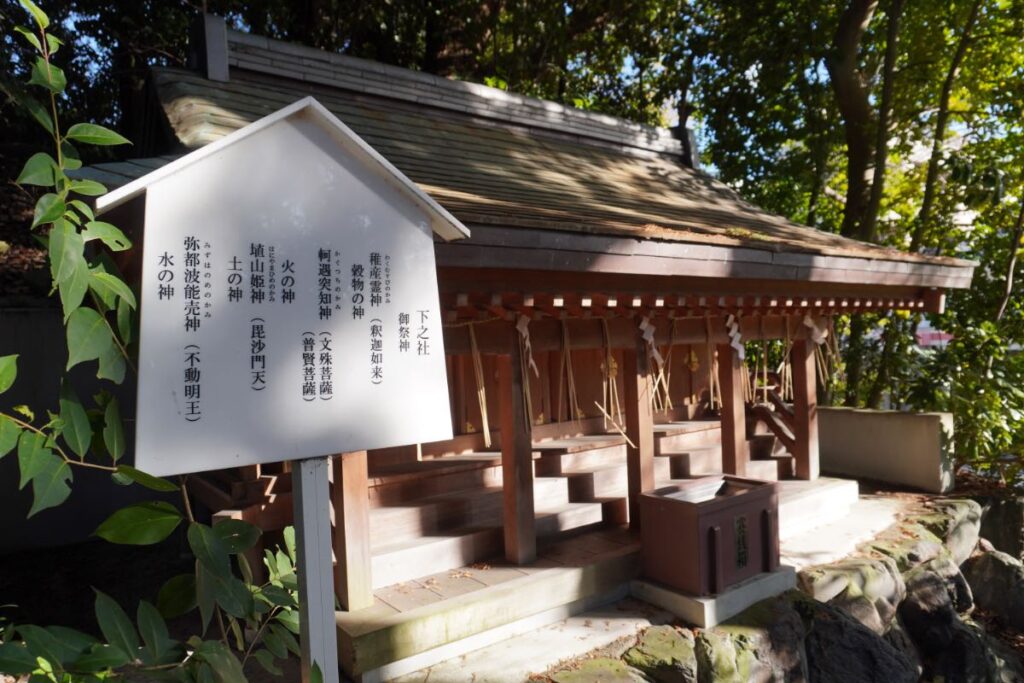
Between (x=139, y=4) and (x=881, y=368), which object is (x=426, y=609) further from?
(x=139, y=4)

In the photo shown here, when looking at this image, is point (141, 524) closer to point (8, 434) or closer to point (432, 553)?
point (8, 434)

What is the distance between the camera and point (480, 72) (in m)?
13.0

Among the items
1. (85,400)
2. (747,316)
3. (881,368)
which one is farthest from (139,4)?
(881,368)

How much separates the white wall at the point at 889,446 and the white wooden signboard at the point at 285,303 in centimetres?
772

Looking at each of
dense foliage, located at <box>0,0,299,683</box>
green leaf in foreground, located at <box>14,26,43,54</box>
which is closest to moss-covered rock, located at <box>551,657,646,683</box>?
dense foliage, located at <box>0,0,299,683</box>

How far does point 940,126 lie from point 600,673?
31.6ft

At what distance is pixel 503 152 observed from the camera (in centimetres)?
698

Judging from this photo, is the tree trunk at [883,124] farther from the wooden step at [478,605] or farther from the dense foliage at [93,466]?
the dense foliage at [93,466]

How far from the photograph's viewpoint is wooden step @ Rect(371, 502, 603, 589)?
15.0 feet

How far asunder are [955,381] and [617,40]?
9.42m

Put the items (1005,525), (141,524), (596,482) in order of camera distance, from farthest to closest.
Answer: (1005,525)
(596,482)
(141,524)

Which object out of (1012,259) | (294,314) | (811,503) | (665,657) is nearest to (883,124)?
(1012,259)

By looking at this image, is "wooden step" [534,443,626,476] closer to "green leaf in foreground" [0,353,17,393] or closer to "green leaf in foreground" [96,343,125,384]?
"green leaf in foreground" [96,343,125,384]

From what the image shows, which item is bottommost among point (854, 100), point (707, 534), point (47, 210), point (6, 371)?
point (707, 534)
